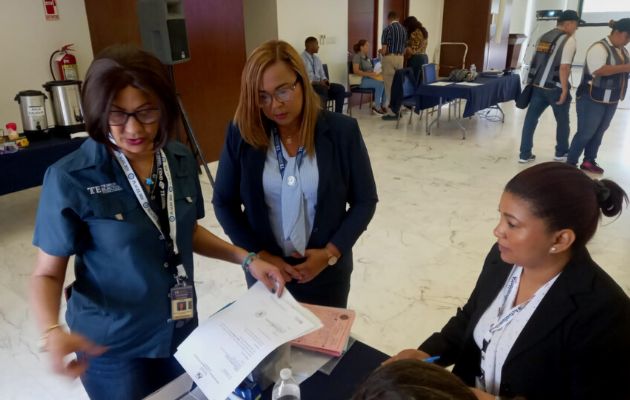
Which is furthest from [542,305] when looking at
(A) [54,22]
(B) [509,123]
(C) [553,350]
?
(B) [509,123]

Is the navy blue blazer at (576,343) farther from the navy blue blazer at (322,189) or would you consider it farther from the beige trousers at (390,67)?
the beige trousers at (390,67)

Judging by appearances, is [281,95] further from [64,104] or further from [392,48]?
[392,48]

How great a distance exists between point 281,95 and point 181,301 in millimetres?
627

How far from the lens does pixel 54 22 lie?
178 inches

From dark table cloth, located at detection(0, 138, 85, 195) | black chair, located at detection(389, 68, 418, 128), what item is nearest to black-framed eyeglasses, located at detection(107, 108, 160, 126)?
dark table cloth, located at detection(0, 138, 85, 195)

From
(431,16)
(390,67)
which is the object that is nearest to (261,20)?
(390,67)

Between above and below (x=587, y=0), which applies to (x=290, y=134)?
below

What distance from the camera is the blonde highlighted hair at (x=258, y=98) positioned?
131cm

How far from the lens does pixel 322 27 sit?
7.59 meters

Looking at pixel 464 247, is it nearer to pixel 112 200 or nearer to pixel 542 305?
pixel 542 305

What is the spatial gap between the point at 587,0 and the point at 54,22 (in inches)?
537

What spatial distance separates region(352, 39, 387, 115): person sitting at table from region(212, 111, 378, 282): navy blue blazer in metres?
6.60

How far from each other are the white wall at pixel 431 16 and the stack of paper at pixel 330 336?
9320mm

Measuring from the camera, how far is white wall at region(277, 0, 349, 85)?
693cm
